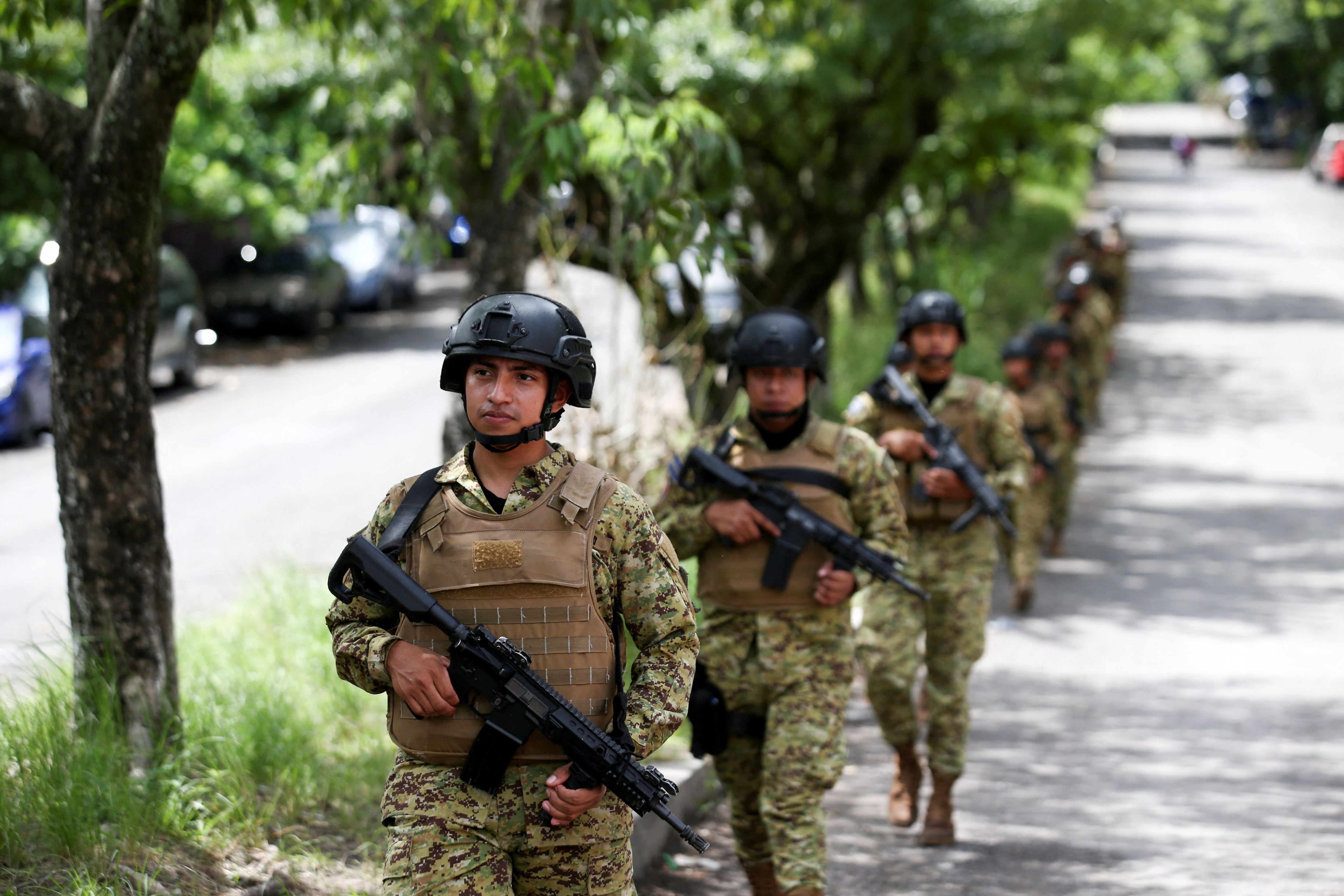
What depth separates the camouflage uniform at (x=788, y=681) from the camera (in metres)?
4.55

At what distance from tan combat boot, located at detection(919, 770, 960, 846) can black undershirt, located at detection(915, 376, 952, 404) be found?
5.18ft

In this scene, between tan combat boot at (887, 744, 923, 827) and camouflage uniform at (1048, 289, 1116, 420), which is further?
camouflage uniform at (1048, 289, 1116, 420)

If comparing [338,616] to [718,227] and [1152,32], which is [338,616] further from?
[1152,32]

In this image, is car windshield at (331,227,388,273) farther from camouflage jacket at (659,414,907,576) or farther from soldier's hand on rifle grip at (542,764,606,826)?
soldier's hand on rifle grip at (542,764,606,826)

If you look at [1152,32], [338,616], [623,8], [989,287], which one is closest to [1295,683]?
[623,8]

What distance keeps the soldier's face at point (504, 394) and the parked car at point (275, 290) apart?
67.8 feet

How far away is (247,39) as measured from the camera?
20750 mm

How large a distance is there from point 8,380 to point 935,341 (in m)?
11.4

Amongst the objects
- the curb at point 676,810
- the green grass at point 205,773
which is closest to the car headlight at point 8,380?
the green grass at point 205,773

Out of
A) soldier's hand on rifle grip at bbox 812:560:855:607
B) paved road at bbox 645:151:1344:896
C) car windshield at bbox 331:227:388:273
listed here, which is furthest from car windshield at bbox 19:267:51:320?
soldier's hand on rifle grip at bbox 812:560:855:607

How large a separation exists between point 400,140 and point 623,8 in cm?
438

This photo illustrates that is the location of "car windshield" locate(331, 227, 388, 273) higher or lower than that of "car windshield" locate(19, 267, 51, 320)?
higher

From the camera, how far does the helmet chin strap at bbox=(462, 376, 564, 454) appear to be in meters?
3.35

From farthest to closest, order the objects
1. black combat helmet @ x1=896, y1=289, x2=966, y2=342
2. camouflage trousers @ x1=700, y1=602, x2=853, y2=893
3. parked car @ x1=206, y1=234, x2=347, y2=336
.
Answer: parked car @ x1=206, y1=234, x2=347, y2=336 < black combat helmet @ x1=896, y1=289, x2=966, y2=342 < camouflage trousers @ x1=700, y1=602, x2=853, y2=893
